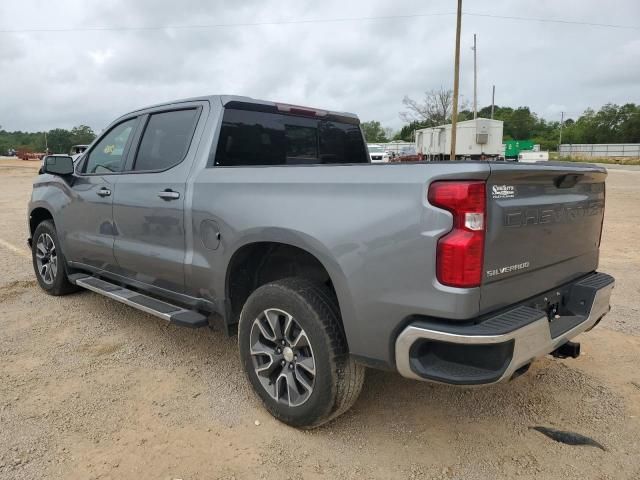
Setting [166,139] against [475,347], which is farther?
[166,139]

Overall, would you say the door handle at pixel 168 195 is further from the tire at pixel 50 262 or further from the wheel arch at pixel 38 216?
the wheel arch at pixel 38 216

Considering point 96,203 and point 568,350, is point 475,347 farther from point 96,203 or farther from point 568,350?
point 96,203

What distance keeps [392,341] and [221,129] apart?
195 cm

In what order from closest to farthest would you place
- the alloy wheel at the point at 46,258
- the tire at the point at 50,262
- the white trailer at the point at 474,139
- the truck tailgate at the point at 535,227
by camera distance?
the truck tailgate at the point at 535,227
the tire at the point at 50,262
the alloy wheel at the point at 46,258
the white trailer at the point at 474,139

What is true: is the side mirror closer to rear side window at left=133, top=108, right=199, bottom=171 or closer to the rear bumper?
rear side window at left=133, top=108, right=199, bottom=171

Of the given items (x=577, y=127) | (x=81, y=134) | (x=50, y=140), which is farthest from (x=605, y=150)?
(x=50, y=140)

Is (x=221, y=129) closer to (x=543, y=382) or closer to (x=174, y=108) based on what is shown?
(x=174, y=108)

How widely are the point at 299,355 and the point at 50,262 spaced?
367 cm

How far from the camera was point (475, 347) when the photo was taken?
2.23m

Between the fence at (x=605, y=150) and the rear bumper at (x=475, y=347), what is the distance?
70356mm

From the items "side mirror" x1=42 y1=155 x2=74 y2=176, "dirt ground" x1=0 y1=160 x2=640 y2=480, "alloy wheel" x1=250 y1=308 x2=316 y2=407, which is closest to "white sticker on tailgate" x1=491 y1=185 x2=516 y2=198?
"alloy wheel" x1=250 y1=308 x2=316 y2=407

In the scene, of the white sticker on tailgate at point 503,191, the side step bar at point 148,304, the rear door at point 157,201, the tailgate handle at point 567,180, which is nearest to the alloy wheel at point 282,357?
the side step bar at point 148,304

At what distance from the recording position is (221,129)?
3455 mm

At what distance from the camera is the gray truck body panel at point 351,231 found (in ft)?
7.27
